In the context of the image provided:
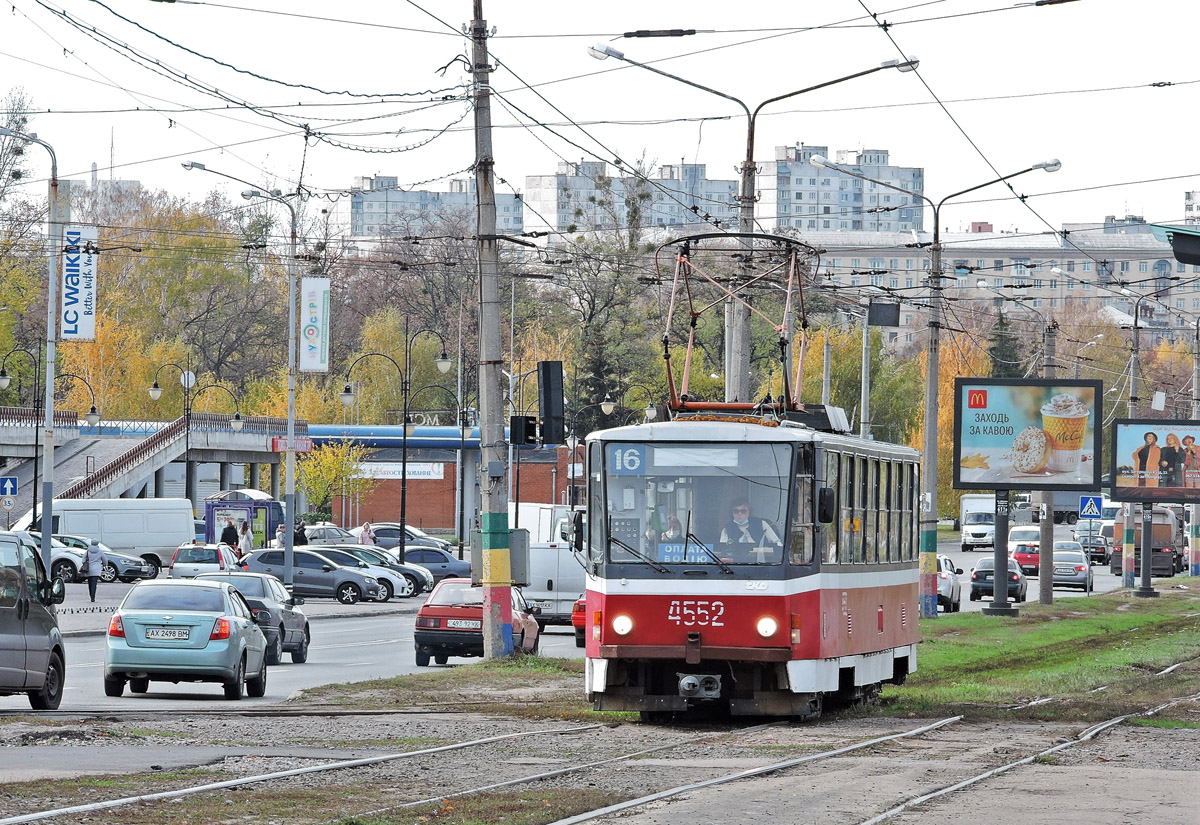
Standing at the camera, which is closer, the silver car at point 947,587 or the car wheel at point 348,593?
the silver car at point 947,587

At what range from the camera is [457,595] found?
93.1 feet

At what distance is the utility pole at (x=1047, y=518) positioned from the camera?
42062 millimetres

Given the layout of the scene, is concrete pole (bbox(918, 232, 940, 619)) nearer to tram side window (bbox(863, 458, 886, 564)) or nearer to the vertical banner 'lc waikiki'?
tram side window (bbox(863, 458, 886, 564))

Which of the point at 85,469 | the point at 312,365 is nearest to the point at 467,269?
the point at 85,469

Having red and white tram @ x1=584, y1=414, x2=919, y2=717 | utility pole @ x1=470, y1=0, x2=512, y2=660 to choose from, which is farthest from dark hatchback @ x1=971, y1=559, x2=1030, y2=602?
red and white tram @ x1=584, y1=414, x2=919, y2=717

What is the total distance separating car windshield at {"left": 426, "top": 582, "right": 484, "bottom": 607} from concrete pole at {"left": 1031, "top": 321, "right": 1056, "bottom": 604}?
694 inches

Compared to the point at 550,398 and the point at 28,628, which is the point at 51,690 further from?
the point at 550,398

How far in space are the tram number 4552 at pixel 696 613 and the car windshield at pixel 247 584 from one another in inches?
525

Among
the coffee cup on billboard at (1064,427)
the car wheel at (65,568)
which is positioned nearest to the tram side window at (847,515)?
the coffee cup on billboard at (1064,427)

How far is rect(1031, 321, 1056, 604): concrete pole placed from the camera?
42062 mm

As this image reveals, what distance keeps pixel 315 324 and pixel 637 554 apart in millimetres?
35173

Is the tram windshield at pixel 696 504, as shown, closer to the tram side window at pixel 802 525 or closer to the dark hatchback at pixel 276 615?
the tram side window at pixel 802 525

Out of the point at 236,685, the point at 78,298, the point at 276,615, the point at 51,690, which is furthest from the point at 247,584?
the point at 78,298

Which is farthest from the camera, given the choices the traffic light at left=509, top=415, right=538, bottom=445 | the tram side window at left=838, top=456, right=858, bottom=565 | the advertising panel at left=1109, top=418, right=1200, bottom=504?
the advertising panel at left=1109, top=418, right=1200, bottom=504
